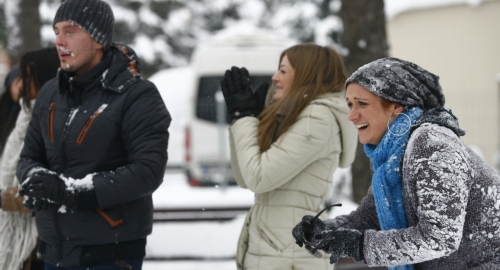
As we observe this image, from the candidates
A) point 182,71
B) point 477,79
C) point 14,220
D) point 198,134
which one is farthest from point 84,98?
point 182,71

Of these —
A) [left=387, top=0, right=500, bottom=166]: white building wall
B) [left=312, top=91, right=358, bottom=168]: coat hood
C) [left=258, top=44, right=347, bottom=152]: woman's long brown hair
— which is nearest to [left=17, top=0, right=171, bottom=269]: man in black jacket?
[left=258, top=44, right=347, bottom=152]: woman's long brown hair

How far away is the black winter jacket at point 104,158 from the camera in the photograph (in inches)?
103

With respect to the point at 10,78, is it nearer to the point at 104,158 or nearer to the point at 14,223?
the point at 14,223

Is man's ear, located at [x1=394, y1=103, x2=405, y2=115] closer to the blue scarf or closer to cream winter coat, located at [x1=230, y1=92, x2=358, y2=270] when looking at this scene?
the blue scarf

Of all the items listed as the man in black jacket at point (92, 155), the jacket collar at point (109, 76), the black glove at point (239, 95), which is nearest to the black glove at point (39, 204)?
the man in black jacket at point (92, 155)

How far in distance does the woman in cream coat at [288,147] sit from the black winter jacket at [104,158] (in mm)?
368

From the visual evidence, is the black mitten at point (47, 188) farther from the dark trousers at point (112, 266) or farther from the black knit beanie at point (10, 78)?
the black knit beanie at point (10, 78)

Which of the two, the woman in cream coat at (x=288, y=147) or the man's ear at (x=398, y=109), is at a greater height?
the man's ear at (x=398, y=109)

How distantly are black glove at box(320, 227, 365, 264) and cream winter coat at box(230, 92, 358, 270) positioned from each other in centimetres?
67

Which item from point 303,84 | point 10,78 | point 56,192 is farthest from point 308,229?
point 10,78

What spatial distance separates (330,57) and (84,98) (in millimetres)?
1149

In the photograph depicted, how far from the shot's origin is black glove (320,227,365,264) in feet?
6.56

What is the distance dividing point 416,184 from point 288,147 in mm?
882

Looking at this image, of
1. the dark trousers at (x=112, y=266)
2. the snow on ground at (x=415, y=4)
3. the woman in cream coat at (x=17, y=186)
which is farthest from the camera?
the snow on ground at (x=415, y=4)
